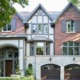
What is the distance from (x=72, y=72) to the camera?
119ft

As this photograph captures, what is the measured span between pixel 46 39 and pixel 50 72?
413cm

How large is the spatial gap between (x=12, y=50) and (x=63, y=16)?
7.83m

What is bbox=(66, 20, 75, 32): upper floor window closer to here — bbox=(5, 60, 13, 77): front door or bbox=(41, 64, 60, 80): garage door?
bbox=(41, 64, 60, 80): garage door

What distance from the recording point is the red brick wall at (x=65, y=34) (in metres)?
37.4

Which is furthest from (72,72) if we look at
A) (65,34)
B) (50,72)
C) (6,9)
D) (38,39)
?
(6,9)

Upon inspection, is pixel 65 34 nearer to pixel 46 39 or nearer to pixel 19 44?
pixel 46 39

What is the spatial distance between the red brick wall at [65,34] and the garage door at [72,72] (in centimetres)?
244

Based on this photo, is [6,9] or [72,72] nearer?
[6,9]

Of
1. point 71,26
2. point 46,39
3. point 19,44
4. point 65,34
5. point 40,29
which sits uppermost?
point 71,26

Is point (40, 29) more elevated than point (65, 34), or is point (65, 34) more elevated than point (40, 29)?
point (40, 29)

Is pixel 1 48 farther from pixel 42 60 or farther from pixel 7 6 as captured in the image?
pixel 7 6

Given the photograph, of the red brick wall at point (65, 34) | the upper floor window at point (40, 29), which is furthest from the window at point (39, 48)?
the upper floor window at point (40, 29)

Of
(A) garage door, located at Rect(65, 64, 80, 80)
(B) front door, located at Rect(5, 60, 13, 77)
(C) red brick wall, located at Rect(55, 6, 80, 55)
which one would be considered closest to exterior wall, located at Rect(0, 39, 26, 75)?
(B) front door, located at Rect(5, 60, 13, 77)

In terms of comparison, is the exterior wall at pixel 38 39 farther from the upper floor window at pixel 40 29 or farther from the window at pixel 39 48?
the window at pixel 39 48
